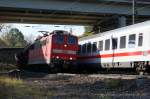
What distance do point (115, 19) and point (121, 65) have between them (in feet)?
110

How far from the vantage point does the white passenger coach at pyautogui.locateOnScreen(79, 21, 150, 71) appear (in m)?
25.0

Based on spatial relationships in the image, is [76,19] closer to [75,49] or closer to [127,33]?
[75,49]

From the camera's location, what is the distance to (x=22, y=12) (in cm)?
5672

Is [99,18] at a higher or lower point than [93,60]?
higher

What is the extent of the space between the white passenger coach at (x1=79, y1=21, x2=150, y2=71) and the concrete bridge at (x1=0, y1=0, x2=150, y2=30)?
1607 cm

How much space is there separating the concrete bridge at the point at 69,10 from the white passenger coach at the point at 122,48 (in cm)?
1607

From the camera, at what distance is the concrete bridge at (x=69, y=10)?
168 feet

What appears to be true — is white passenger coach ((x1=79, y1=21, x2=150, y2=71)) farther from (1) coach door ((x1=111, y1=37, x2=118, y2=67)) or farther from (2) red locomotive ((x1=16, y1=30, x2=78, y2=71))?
(2) red locomotive ((x1=16, y1=30, x2=78, y2=71))

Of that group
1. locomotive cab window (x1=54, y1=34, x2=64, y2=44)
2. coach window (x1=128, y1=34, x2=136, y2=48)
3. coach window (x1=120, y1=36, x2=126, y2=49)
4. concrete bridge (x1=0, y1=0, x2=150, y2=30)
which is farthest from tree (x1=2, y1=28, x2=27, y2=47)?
coach window (x1=128, y1=34, x2=136, y2=48)

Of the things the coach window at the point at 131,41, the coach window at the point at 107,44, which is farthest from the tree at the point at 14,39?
the coach window at the point at 131,41

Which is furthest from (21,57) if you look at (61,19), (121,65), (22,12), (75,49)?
(121,65)

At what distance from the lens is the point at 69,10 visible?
2098 inches

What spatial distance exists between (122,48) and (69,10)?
25.8 meters

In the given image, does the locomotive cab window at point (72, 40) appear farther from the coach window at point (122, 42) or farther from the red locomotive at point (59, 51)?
the coach window at point (122, 42)
